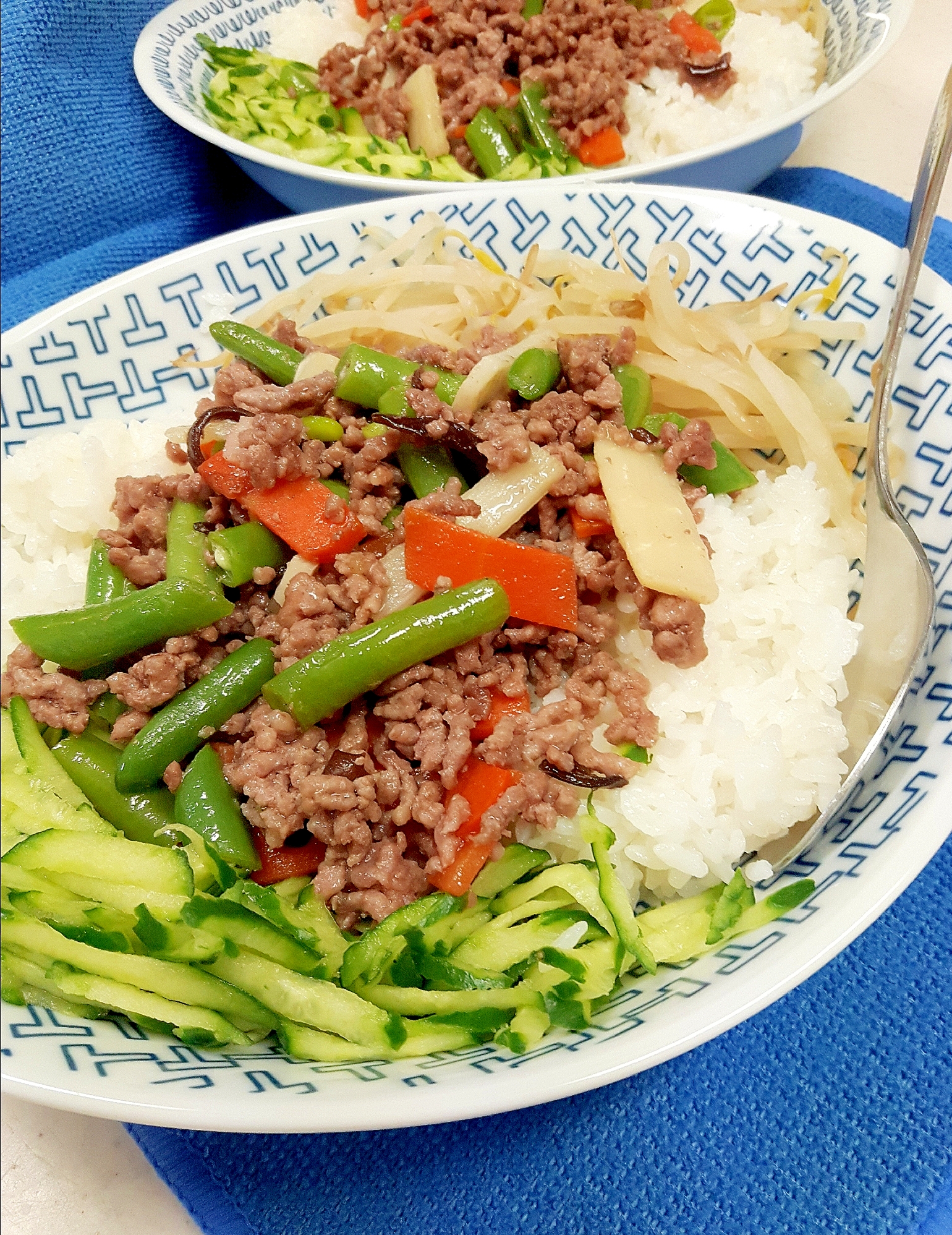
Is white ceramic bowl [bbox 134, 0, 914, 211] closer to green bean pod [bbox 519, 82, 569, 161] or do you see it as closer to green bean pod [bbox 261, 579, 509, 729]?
green bean pod [bbox 519, 82, 569, 161]

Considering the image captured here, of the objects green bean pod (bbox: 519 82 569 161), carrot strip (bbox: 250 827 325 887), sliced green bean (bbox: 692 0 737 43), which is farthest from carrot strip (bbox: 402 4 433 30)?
carrot strip (bbox: 250 827 325 887)

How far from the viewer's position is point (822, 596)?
1.93 m

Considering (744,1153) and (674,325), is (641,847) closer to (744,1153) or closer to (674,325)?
(744,1153)

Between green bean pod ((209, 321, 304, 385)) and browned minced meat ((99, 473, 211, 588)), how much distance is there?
335 mm

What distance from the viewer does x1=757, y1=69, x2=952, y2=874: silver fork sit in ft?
5.64

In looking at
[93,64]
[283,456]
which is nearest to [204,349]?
[283,456]

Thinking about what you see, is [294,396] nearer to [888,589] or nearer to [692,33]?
[888,589]

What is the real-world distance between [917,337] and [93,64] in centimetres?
309

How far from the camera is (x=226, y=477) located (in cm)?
191

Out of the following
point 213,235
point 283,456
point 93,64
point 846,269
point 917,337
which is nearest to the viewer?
point 283,456

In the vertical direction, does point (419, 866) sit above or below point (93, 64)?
below

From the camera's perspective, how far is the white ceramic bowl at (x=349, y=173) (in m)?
2.84

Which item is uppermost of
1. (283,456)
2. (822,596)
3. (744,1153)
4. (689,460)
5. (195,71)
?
(195,71)

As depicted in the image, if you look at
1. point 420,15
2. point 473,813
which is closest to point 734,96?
point 420,15
